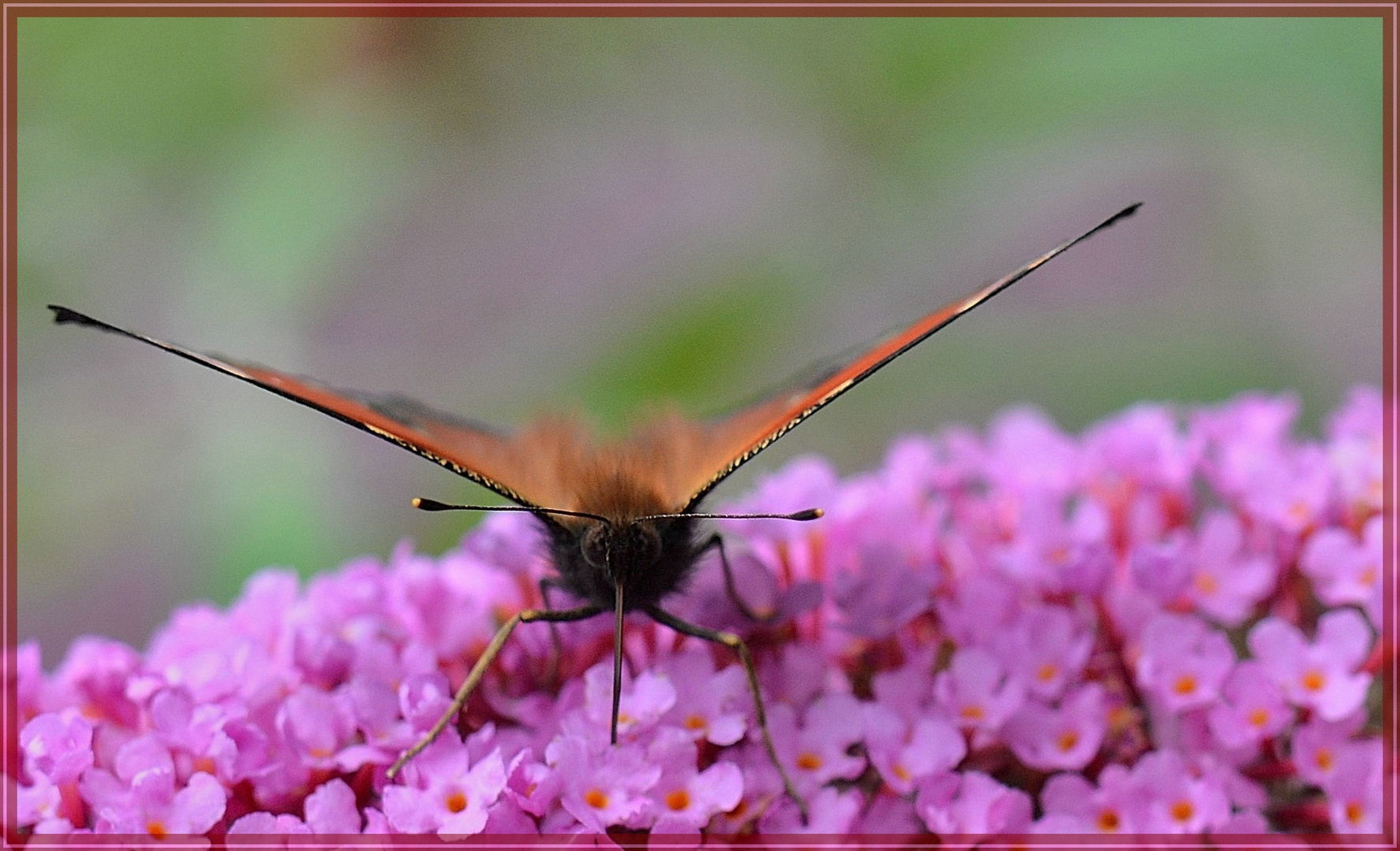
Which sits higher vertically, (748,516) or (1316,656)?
(748,516)

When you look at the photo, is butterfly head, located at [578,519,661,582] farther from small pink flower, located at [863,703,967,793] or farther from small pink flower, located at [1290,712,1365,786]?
small pink flower, located at [1290,712,1365,786]

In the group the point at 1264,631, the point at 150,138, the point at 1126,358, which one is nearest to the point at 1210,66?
the point at 1126,358

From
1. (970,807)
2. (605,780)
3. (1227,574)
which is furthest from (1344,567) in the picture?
(605,780)

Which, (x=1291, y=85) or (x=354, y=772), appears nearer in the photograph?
(x=354, y=772)

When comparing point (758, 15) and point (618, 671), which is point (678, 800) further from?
point (758, 15)

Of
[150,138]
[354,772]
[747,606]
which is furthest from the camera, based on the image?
[150,138]

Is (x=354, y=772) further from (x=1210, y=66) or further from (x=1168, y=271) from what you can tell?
(x=1168, y=271)
